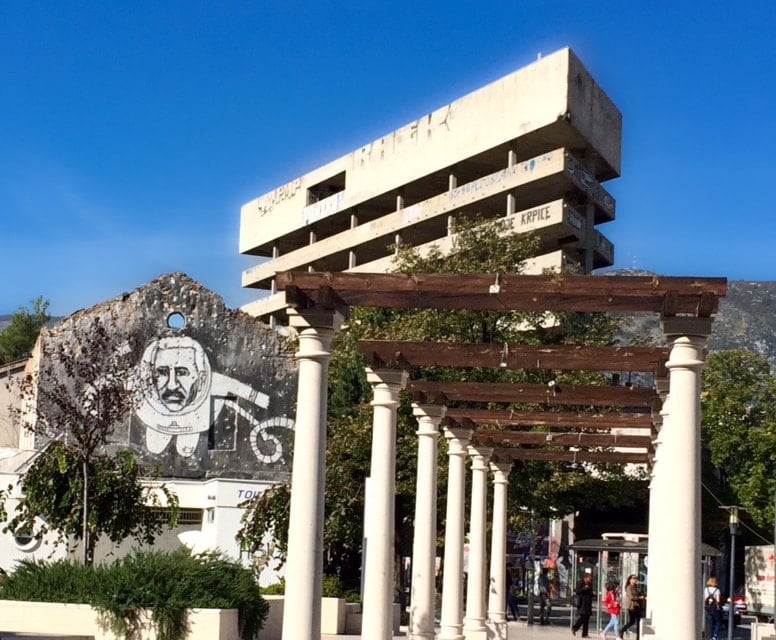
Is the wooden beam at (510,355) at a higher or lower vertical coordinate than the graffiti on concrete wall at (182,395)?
lower

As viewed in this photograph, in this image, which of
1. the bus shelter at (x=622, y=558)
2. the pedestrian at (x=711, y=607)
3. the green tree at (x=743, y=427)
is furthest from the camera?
the green tree at (x=743, y=427)

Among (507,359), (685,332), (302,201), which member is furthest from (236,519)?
(302,201)

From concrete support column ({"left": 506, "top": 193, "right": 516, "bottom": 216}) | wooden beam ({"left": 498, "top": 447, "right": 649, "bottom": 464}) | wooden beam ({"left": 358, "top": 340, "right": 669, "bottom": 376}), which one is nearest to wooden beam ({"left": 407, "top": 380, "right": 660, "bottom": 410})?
wooden beam ({"left": 358, "top": 340, "right": 669, "bottom": 376})

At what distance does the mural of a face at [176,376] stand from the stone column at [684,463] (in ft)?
96.7

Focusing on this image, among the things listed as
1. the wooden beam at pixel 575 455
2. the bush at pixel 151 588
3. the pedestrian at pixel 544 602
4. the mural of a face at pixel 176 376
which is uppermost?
the mural of a face at pixel 176 376

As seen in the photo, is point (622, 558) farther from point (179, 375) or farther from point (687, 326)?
point (687, 326)

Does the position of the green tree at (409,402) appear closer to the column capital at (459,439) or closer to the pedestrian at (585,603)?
the pedestrian at (585,603)

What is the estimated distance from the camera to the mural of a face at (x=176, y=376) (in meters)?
41.9

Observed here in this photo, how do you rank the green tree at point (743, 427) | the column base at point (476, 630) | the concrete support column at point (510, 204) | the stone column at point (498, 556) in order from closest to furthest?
the column base at point (476, 630), the stone column at point (498, 556), the green tree at point (743, 427), the concrete support column at point (510, 204)

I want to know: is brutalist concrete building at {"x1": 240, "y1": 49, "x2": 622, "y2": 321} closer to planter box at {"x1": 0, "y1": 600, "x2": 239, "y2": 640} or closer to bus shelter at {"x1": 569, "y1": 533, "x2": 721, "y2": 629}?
bus shelter at {"x1": 569, "y1": 533, "x2": 721, "y2": 629}

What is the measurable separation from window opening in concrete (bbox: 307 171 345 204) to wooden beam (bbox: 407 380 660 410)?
61.4 meters

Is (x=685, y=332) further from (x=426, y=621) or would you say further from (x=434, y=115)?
(x=434, y=115)

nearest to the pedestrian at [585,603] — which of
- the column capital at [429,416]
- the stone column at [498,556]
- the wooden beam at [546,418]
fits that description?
the stone column at [498,556]

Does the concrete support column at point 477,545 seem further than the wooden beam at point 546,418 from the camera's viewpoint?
Yes
